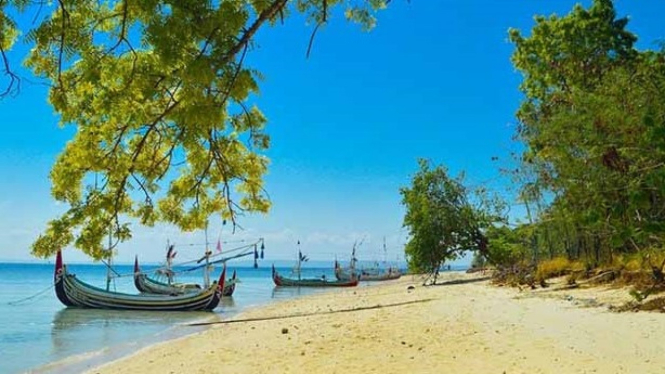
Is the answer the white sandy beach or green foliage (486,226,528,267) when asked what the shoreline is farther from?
green foliage (486,226,528,267)

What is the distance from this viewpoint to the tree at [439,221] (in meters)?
31.5

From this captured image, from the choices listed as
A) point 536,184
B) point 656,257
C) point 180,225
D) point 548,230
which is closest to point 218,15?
point 180,225

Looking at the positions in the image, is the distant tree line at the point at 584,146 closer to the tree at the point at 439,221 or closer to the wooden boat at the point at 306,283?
the tree at the point at 439,221

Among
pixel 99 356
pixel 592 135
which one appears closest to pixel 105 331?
pixel 99 356

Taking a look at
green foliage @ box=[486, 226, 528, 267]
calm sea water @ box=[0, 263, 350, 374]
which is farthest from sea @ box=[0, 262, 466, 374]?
green foliage @ box=[486, 226, 528, 267]

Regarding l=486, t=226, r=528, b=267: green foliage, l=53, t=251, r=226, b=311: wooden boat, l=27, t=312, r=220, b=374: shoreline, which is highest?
l=486, t=226, r=528, b=267: green foliage

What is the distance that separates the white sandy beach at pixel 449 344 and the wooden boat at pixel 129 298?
47.7 ft

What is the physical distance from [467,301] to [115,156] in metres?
14.7

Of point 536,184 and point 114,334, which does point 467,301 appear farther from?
point 114,334

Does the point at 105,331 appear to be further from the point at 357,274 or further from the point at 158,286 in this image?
the point at 357,274

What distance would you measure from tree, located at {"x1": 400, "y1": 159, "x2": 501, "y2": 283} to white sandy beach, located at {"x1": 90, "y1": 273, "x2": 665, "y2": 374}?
15489 mm

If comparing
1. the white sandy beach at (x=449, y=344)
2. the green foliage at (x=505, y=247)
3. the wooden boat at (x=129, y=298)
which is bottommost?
the white sandy beach at (x=449, y=344)

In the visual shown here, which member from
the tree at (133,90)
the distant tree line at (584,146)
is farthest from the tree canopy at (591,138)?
the tree at (133,90)

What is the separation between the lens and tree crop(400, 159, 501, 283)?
31.5 metres
